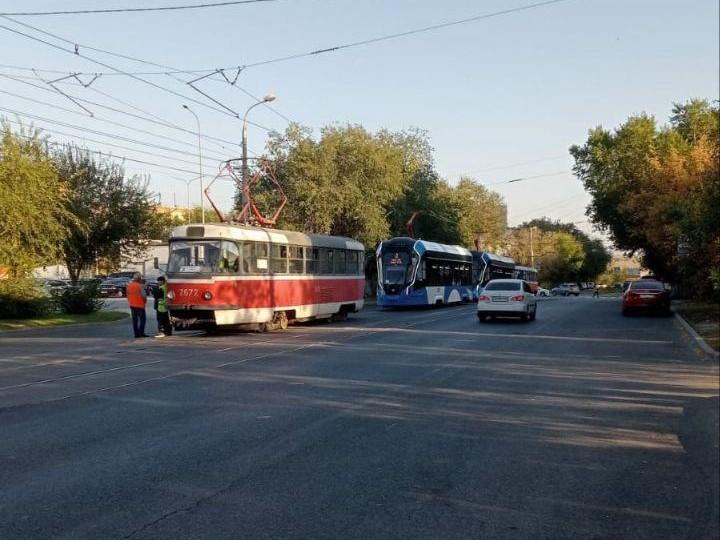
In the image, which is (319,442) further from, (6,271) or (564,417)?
(6,271)

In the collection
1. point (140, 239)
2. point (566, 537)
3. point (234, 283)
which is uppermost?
point (140, 239)

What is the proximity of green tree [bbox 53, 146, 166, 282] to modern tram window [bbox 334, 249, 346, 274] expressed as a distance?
1216cm

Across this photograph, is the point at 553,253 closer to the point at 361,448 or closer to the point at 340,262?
the point at 340,262

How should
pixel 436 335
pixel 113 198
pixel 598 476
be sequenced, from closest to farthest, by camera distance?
1. pixel 598 476
2. pixel 436 335
3. pixel 113 198

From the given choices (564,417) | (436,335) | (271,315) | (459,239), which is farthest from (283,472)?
(459,239)

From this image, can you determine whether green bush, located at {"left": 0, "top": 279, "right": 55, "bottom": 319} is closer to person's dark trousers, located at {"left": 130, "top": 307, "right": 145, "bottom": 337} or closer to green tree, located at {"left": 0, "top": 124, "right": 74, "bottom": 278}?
green tree, located at {"left": 0, "top": 124, "right": 74, "bottom": 278}

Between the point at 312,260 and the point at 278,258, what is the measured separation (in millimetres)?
2797

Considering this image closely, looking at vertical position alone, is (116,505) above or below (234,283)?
below

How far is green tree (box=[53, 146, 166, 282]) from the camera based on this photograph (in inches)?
1356

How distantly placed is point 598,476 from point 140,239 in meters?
33.3

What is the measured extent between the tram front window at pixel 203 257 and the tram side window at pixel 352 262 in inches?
354

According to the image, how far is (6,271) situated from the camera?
88.8 feet

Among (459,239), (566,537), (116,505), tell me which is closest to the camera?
(566,537)

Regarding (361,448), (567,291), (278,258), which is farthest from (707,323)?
(567,291)
